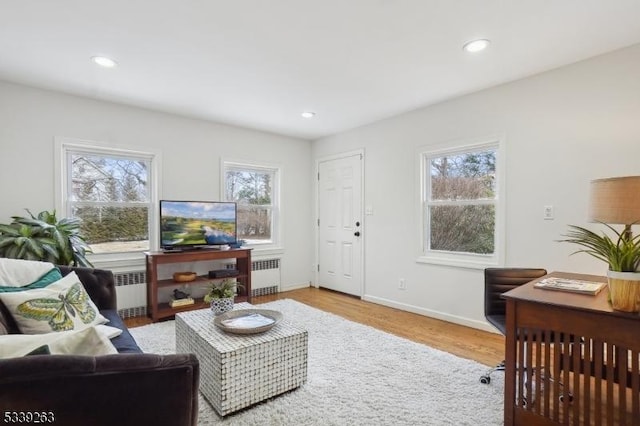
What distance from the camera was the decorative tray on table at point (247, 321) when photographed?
200 cm

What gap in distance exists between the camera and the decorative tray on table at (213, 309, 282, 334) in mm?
2004

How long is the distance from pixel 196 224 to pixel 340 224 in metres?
2.05

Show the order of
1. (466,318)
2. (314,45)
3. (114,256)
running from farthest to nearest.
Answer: (114,256), (466,318), (314,45)

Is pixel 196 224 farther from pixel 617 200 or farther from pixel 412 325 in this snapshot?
pixel 617 200

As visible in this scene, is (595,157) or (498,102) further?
(498,102)

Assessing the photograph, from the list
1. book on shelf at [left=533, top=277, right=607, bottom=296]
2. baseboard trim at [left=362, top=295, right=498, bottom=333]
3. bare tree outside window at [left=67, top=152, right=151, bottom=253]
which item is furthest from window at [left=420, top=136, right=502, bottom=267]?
bare tree outside window at [left=67, top=152, right=151, bottom=253]

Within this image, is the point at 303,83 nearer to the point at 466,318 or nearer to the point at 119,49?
the point at 119,49

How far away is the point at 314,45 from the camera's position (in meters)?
2.41

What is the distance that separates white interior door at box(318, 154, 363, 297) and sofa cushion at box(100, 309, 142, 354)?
3.05 metres

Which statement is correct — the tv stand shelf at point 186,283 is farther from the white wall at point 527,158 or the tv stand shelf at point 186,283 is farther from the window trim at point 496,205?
the window trim at point 496,205

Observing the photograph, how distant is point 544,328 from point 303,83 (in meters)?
2.66

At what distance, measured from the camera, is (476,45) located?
2383mm

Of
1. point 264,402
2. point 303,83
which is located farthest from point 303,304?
point 303,83

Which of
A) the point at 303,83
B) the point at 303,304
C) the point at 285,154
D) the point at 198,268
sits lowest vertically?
the point at 303,304
